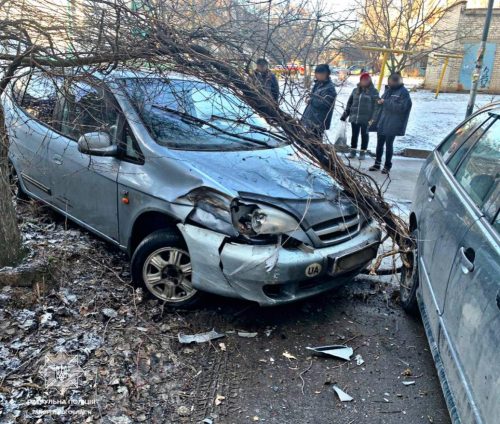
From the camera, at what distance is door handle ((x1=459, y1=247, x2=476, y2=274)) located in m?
2.14

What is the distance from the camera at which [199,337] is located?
3.10 m

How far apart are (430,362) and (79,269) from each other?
9.13 feet

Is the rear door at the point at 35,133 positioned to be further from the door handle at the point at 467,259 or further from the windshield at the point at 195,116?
the door handle at the point at 467,259

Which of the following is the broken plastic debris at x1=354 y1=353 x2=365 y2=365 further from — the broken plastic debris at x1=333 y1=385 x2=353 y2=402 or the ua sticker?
the ua sticker

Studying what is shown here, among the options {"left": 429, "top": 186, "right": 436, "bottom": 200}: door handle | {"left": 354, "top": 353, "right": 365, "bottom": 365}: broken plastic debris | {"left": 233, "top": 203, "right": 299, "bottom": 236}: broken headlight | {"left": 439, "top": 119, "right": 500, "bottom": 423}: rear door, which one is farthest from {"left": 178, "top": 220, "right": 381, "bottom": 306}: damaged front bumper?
{"left": 439, "top": 119, "right": 500, "bottom": 423}: rear door

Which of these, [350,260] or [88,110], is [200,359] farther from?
[88,110]

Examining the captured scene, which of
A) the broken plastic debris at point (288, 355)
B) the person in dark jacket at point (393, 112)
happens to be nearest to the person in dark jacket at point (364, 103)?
the person in dark jacket at point (393, 112)

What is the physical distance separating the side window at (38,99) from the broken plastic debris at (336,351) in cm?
284

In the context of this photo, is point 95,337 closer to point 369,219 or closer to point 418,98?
point 369,219

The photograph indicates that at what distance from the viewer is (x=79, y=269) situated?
12.3 feet

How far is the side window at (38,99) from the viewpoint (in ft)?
12.4

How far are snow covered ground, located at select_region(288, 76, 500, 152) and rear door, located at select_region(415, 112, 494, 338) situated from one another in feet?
8.78

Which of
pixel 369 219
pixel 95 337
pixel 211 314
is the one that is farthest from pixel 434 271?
pixel 95 337

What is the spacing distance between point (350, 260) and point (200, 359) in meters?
1.23
